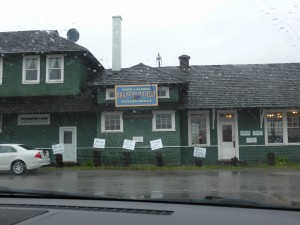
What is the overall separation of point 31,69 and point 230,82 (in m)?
10.4

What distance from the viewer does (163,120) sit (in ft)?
72.1

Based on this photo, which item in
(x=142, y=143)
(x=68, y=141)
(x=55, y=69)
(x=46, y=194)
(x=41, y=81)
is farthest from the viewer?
(x=68, y=141)

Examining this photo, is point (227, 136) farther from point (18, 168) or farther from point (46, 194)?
point (46, 194)

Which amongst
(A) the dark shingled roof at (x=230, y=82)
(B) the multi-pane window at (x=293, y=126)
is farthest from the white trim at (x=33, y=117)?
(B) the multi-pane window at (x=293, y=126)

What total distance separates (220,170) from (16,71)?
11.5 meters

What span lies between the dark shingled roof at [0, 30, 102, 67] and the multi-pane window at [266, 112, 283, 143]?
1001 centimetres

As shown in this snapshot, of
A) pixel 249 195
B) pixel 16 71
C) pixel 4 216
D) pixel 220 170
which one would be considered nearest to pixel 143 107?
pixel 220 170

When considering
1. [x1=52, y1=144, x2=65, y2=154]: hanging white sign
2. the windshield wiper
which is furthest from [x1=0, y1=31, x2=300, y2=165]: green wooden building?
the windshield wiper

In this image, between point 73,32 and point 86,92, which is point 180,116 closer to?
point 86,92

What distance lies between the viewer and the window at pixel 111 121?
22122 millimetres

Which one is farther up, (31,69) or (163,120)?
(31,69)

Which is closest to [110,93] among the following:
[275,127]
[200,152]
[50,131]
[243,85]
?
[50,131]

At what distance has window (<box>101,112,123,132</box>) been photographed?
2212 cm

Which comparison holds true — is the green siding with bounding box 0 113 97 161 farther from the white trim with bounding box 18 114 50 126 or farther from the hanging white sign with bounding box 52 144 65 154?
the hanging white sign with bounding box 52 144 65 154
